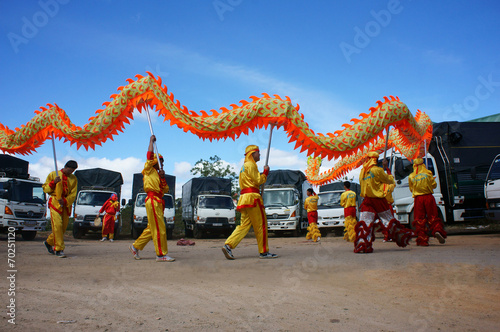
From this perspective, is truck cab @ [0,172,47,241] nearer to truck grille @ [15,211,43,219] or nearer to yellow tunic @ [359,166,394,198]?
truck grille @ [15,211,43,219]

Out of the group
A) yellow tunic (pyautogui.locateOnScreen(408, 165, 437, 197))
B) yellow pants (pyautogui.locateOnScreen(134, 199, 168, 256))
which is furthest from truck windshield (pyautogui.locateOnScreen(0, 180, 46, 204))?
yellow tunic (pyautogui.locateOnScreen(408, 165, 437, 197))

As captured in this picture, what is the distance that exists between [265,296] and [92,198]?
51.0 feet

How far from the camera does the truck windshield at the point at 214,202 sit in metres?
18.6

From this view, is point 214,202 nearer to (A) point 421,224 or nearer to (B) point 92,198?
(B) point 92,198

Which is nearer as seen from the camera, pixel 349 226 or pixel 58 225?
pixel 58 225

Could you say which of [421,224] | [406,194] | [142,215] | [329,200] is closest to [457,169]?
[406,194]

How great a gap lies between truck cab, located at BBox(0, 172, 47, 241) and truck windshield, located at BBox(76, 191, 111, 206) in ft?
8.62

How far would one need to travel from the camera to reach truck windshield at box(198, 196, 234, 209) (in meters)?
18.6

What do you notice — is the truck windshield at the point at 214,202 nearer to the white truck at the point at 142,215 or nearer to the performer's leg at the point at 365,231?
the white truck at the point at 142,215

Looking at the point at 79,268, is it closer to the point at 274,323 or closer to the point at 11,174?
the point at 274,323

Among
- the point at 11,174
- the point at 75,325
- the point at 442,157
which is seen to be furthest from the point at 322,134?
the point at 11,174

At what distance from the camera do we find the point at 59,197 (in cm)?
847

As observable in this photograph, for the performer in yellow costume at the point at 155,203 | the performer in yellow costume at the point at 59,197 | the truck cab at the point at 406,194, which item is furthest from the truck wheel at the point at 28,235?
the truck cab at the point at 406,194

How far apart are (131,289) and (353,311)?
2.71 m
